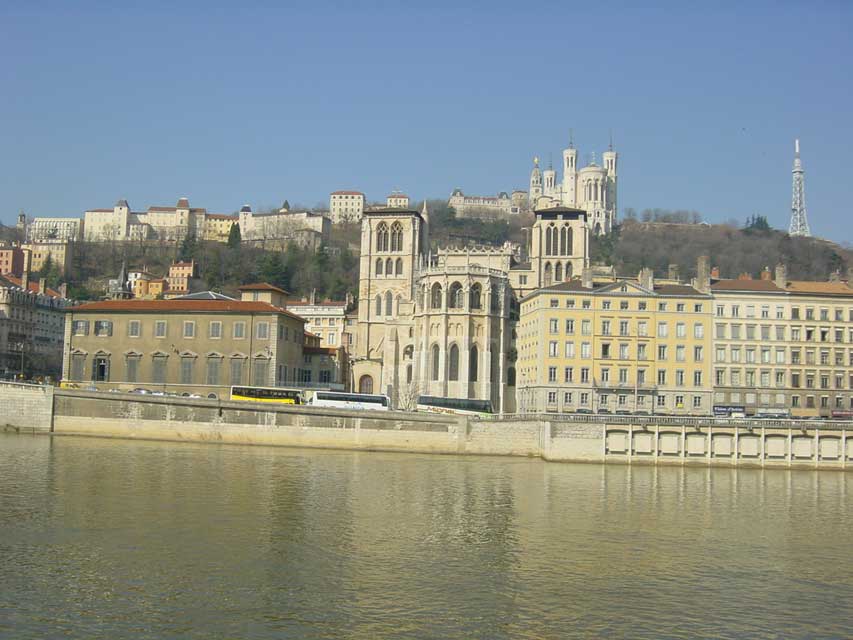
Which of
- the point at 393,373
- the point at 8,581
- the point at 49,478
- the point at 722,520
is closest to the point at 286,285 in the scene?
the point at 393,373

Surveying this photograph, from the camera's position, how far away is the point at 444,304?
8956 centimetres

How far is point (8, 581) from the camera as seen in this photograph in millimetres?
27359

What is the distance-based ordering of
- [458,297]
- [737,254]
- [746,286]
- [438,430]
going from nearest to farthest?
1. [438,430]
2. [746,286]
3. [458,297]
4. [737,254]

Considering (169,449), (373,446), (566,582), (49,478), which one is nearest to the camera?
(566,582)

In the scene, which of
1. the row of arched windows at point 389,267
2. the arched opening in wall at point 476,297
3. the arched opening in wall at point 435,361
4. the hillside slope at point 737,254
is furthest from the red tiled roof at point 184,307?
the hillside slope at point 737,254

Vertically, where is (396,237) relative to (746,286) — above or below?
above

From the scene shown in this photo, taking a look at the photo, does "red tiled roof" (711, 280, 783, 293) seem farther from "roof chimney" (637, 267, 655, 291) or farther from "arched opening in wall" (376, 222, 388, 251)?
"arched opening in wall" (376, 222, 388, 251)

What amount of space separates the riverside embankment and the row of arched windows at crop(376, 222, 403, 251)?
4025 centimetres

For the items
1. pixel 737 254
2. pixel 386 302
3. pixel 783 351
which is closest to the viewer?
pixel 783 351

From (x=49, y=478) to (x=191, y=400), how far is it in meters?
22.1

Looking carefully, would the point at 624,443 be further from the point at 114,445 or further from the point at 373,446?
the point at 114,445

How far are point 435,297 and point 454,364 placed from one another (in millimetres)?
6784

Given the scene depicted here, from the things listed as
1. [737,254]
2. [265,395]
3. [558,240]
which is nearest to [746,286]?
[558,240]

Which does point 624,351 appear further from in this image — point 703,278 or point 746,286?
point 746,286
